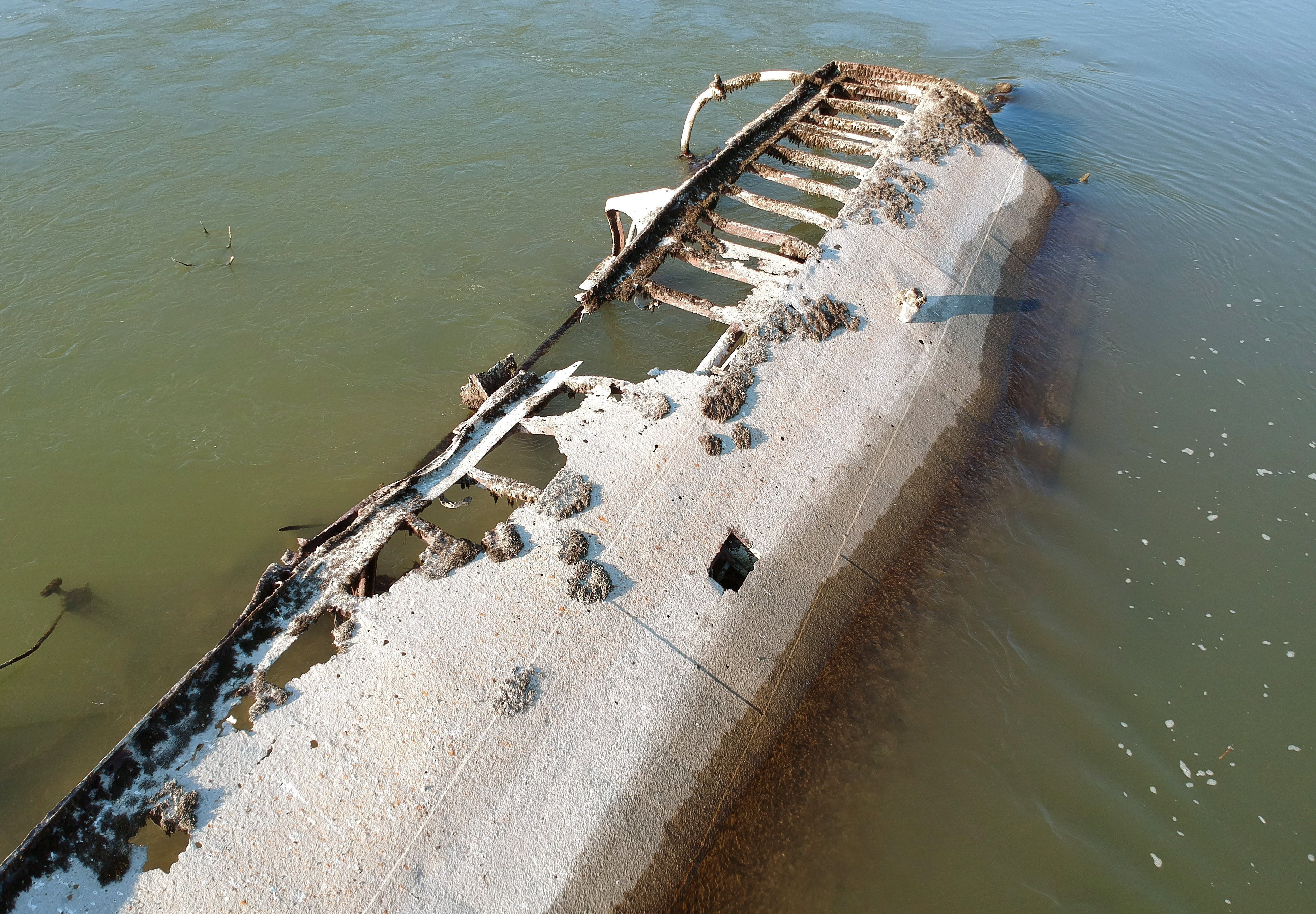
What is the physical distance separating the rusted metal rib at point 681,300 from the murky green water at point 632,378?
1325 millimetres

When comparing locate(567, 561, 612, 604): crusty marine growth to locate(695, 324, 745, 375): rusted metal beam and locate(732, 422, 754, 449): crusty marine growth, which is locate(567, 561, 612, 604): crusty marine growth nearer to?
locate(732, 422, 754, 449): crusty marine growth

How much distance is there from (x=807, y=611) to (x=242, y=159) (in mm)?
11474

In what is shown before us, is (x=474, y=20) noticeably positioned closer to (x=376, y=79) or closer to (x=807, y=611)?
(x=376, y=79)

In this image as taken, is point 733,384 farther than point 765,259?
No

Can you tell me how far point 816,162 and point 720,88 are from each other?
2210mm

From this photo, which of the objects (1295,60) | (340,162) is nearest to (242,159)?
(340,162)

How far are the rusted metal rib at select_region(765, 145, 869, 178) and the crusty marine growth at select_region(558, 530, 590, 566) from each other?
22.1 feet

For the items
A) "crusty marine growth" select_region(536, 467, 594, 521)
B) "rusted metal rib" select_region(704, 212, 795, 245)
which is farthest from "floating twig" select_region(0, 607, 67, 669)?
"rusted metal rib" select_region(704, 212, 795, 245)

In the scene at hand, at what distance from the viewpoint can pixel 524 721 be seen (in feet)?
13.8

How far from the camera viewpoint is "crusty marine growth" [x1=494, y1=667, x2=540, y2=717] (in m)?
4.20

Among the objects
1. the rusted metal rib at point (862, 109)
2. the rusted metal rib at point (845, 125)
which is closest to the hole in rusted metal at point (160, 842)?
the rusted metal rib at point (845, 125)

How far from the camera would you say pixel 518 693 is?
425 centimetres

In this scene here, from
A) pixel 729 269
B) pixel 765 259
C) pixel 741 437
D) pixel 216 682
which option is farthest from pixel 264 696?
pixel 765 259

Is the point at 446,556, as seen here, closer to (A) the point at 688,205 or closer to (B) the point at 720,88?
(A) the point at 688,205
